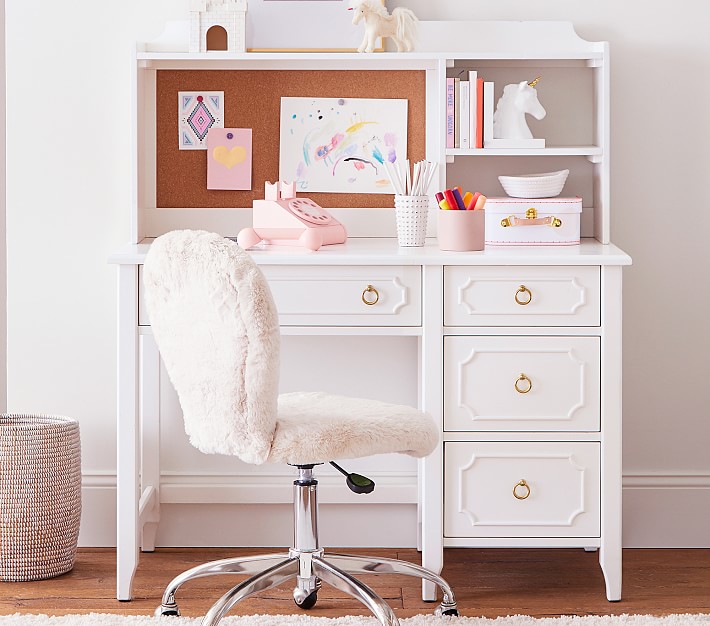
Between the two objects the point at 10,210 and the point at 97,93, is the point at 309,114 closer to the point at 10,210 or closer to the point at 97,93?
the point at 97,93

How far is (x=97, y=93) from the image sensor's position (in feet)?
9.21

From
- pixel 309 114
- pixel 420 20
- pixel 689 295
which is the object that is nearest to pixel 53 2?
pixel 309 114

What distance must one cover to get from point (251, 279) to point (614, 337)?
2.97ft

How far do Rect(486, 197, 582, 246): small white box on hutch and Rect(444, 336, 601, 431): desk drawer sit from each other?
1.13ft

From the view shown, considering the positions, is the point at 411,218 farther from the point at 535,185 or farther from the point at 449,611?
the point at 449,611

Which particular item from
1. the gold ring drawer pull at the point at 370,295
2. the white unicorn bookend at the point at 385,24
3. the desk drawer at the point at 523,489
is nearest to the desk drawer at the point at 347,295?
the gold ring drawer pull at the point at 370,295

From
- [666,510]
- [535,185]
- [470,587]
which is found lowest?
[470,587]

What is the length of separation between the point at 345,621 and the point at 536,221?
1.08m

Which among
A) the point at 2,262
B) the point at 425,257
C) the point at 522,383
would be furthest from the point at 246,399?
the point at 2,262

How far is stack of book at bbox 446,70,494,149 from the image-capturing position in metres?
2.62

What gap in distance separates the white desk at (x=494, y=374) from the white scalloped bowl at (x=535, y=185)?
290 mm

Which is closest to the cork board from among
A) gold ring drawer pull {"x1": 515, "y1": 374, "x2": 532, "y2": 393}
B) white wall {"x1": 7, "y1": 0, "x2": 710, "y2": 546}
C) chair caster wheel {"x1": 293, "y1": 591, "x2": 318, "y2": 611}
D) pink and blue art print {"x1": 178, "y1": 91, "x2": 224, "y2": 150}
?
pink and blue art print {"x1": 178, "y1": 91, "x2": 224, "y2": 150}

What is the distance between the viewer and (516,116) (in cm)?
266

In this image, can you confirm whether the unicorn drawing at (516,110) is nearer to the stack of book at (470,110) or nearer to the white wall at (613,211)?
the stack of book at (470,110)
